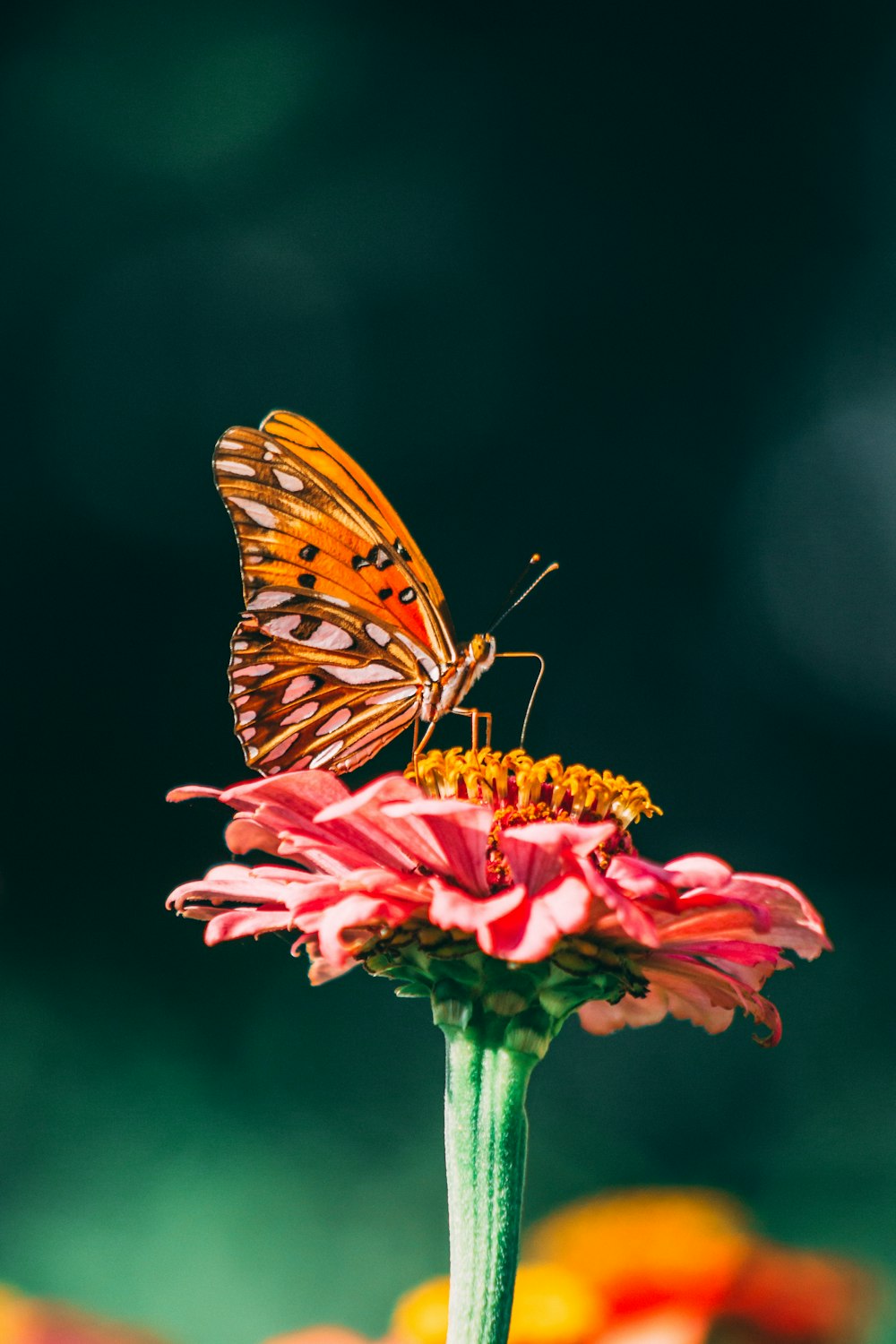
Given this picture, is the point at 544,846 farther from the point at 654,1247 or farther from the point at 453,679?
the point at 654,1247

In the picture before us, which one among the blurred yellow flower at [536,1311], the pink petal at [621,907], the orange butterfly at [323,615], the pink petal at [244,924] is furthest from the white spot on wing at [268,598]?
the blurred yellow flower at [536,1311]

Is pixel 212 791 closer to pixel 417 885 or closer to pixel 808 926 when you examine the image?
pixel 417 885

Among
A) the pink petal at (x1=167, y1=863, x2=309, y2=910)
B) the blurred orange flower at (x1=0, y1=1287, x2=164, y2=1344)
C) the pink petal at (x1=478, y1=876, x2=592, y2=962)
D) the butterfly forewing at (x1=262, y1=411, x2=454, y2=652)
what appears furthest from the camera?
the blurred orange flower at (x1=0, y1=1287, x2=164, y2=1344)

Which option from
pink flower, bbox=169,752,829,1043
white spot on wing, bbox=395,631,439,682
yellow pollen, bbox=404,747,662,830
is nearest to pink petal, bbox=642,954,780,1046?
pink flower, bbox=169,752,829,1043

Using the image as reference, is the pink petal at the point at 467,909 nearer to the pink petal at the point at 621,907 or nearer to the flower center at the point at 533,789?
the pink petal at the point at 621,907

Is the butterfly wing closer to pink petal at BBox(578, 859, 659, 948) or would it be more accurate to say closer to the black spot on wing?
the black spot on wing

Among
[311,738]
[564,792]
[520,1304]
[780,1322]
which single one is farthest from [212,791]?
[780,1322]
